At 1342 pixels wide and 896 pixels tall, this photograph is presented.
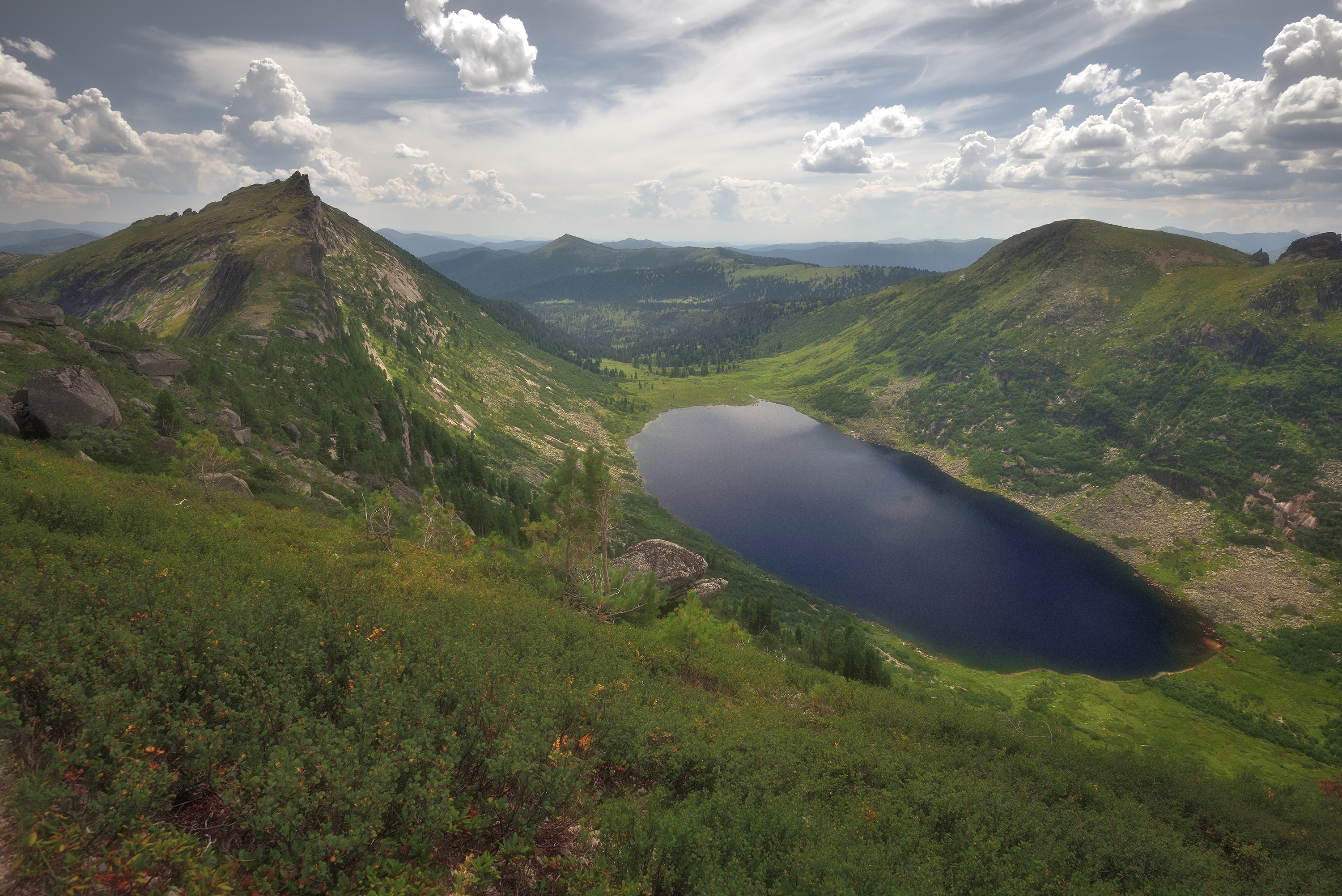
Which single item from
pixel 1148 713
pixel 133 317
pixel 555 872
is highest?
pixel 133 317

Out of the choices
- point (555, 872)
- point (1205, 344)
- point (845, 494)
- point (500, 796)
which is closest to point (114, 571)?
point (500, 796)

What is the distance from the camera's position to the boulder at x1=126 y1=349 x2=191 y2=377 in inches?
1950

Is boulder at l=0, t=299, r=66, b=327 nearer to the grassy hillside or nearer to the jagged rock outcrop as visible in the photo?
the grassy hillside

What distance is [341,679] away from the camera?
15148 mm

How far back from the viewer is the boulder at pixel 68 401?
33.2 metres

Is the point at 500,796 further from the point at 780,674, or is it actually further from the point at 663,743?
the point at 780,674

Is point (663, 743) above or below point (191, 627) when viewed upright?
below

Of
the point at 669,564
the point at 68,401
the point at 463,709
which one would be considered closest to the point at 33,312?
the point at 68,401

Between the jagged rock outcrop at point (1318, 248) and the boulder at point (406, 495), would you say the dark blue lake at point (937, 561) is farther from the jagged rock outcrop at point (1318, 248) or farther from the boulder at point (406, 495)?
the jagged rock outcrop at point (1318, 248)

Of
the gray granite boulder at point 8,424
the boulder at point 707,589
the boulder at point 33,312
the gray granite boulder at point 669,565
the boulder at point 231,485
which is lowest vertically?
the boulder at point 707,589

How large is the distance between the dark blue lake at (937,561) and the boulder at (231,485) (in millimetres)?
89545

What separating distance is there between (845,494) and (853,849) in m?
137

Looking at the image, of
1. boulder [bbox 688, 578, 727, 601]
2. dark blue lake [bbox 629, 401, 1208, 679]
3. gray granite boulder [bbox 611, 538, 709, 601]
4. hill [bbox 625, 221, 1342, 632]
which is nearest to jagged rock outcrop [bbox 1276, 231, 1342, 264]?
hill [bbox 625, 221, 1342, 632]

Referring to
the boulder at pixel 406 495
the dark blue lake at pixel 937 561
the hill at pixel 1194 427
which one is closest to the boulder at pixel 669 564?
the boulder at pixel 406 495
